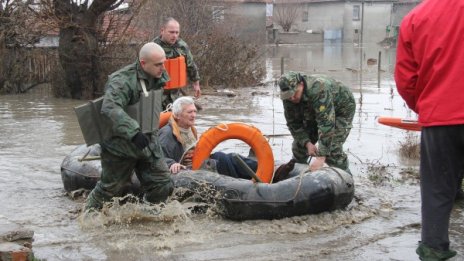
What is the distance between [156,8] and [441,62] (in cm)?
2497

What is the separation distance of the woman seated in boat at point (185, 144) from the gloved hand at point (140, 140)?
1.23 meters

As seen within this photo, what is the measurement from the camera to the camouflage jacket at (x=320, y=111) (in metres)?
Answer: 6.57

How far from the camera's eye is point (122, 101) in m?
5.83

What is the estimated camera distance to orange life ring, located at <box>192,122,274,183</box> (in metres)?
7.04

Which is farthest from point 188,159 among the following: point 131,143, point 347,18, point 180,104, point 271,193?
point 347,18

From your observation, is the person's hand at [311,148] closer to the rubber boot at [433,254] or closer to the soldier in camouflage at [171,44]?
the soldier in camouflage at [171,44]

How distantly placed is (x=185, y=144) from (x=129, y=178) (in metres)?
0.99

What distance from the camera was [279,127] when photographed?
13.1 meters

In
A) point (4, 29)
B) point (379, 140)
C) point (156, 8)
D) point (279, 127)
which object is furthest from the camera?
point (156, 8)

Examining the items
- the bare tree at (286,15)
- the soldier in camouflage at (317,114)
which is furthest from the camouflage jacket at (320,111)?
the bare tree at (286,15)

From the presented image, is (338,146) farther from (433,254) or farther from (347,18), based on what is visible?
(347,18)

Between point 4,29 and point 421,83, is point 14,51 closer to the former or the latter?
point 4,29

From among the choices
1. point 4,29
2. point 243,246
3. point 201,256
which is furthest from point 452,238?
point 4,29

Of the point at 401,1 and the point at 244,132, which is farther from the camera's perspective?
the point at 401,1
